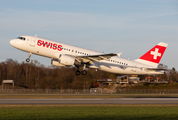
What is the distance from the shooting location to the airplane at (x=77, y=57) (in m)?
41.3

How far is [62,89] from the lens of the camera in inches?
2542

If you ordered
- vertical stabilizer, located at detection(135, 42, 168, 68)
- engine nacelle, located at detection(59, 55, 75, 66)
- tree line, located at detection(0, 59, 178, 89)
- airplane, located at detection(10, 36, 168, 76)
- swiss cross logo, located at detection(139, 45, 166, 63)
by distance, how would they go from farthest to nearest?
1. tree line, located at detection(0, 59, 178, 89)
2. swiss cross logo, located at detection(139, 45, 166, 63)
3. vertical stabilizer, located at detection(135, 42, 168, 68)
4. airplane, located at detection(10, 36, 168, 76)
5. engine nacelle, located at detection(59, 55, 75, 66)

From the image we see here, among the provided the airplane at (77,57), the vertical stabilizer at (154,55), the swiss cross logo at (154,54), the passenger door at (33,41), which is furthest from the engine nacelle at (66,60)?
the swiss cross logo at (154,54)

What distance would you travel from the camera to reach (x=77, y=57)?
139 ft

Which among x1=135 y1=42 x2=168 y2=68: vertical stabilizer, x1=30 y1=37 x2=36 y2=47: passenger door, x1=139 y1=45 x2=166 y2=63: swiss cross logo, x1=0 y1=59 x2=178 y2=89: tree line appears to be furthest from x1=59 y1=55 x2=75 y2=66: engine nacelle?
x1=0 y1=59 x2=178 y2=89: tree line

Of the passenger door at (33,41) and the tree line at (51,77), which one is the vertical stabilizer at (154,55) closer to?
the tree line at (51,77)

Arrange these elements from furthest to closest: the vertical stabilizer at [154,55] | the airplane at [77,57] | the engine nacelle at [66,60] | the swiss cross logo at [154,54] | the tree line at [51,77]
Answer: the tree line at [51,77] < the swiss cross logo at [154,54] < the vertical stabilizer at [154,55] < the airplane at [77,57] < the engine nacelle at [66,60]

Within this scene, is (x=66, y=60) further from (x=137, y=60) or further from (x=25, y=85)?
(x=25, y=85)

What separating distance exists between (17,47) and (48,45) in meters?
5.09

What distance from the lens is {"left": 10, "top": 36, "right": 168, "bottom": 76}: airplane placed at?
4128 centimetres

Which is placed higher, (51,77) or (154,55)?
(154,55)

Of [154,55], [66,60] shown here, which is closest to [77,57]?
[66,60]

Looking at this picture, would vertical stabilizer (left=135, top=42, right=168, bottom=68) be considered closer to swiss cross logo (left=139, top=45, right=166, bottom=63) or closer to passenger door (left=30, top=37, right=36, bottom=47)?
swiss cross logo (left=139, top=45, right=166, bottom=63)

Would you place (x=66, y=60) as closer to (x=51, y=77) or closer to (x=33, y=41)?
(x=33, y=41)
